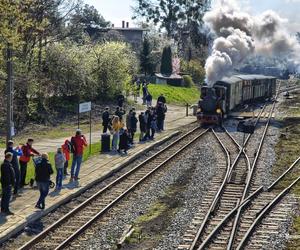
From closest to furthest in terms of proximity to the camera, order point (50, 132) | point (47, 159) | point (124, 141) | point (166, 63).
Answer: point (47, 159) → point (124, 141) → point (50, 132) → point (166, 63)

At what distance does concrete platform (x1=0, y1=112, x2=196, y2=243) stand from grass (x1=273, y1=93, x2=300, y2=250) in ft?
18.2

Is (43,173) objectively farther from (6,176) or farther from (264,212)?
(264,212)

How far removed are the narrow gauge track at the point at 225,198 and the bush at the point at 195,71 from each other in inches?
1846

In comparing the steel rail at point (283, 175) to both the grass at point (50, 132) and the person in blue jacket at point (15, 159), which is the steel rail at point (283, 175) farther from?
the grass at point (50, 132)

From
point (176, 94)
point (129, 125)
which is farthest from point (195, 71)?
point (129, 125)

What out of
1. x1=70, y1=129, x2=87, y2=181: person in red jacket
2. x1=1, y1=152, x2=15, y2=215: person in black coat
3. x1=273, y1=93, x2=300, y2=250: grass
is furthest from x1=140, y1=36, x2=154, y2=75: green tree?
x1=1, y1=152, x2=15, y2=215: person in black coat

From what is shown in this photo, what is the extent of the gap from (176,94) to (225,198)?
38.8 meters

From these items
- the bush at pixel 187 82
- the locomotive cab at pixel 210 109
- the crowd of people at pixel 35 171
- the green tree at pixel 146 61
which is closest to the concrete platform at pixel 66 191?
the crowd of people at pixel 35 171

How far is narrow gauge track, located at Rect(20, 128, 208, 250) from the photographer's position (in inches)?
555

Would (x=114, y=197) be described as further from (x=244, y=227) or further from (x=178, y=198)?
(x=244, y=227)

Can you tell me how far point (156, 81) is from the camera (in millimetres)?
66000

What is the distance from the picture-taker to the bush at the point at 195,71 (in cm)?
7581

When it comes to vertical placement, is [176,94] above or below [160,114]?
below

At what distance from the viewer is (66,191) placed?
18469 millimetres
